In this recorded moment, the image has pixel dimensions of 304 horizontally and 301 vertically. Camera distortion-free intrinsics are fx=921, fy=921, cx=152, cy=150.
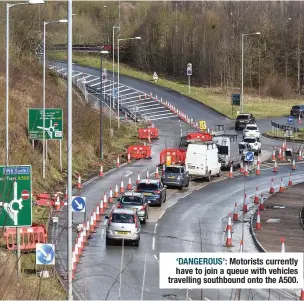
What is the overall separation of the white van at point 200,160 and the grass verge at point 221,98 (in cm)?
3087

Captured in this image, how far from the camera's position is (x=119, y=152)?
62.4 metres

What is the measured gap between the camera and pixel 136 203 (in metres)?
39.8

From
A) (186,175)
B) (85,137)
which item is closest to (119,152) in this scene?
(85,137)

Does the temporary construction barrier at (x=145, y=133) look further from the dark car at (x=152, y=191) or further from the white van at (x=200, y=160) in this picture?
the dark car at (x=152, y=191)

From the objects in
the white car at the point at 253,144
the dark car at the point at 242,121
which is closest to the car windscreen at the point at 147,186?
the white car at the point at 253,144

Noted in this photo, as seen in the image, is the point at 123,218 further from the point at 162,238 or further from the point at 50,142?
the point at 50,142

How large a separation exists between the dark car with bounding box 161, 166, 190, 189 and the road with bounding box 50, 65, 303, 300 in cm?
59

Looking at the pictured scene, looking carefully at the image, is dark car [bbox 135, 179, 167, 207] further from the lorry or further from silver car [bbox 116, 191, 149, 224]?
the lorry

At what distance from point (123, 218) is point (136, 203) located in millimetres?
5241

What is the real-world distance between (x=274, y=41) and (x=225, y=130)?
3789 cm

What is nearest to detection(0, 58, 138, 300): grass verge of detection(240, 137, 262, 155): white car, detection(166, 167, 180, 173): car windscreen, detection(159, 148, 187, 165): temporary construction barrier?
detection(159, 148, 187, 165): temporary construction barrier

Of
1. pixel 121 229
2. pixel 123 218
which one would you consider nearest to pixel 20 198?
pixel 121 229

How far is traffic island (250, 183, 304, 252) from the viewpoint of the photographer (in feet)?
113

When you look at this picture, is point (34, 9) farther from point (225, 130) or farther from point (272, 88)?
point (272, 88)
